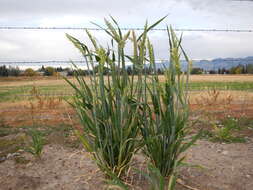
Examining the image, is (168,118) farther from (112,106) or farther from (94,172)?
(94,172)

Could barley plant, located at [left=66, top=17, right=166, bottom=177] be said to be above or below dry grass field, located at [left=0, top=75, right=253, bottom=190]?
above

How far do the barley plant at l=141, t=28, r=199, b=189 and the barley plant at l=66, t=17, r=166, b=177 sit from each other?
0.09m

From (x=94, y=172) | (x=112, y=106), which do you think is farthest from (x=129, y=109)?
(x=94, y=172)

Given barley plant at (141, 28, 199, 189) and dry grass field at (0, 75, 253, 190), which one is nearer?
barley plant at (141, 28, 199, 189)

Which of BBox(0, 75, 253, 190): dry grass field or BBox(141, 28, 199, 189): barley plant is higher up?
BBox(141, 28, 199, 189): barley plant

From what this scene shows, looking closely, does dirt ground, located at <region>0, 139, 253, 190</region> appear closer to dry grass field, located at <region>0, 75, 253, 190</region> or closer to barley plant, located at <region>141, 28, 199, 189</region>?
dry grass field, located at <region>0, 75, 253, 190</region>

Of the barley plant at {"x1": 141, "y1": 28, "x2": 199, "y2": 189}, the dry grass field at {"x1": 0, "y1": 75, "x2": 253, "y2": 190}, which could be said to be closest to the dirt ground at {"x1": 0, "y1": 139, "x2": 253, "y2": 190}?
the dry grass field at {"x1": 0, "y1": 75, "x2": 253, "y2": 190}

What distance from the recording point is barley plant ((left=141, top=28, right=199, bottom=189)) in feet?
4.65

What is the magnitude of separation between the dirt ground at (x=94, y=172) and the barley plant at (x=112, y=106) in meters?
0.18

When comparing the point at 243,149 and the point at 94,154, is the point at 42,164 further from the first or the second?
the point at 243,149

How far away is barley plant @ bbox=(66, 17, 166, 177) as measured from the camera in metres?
1.46

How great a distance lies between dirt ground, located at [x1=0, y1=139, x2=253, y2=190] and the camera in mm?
1613

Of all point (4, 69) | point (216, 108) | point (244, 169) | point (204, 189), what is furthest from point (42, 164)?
point (216, 108)

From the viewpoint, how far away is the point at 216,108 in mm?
4516
